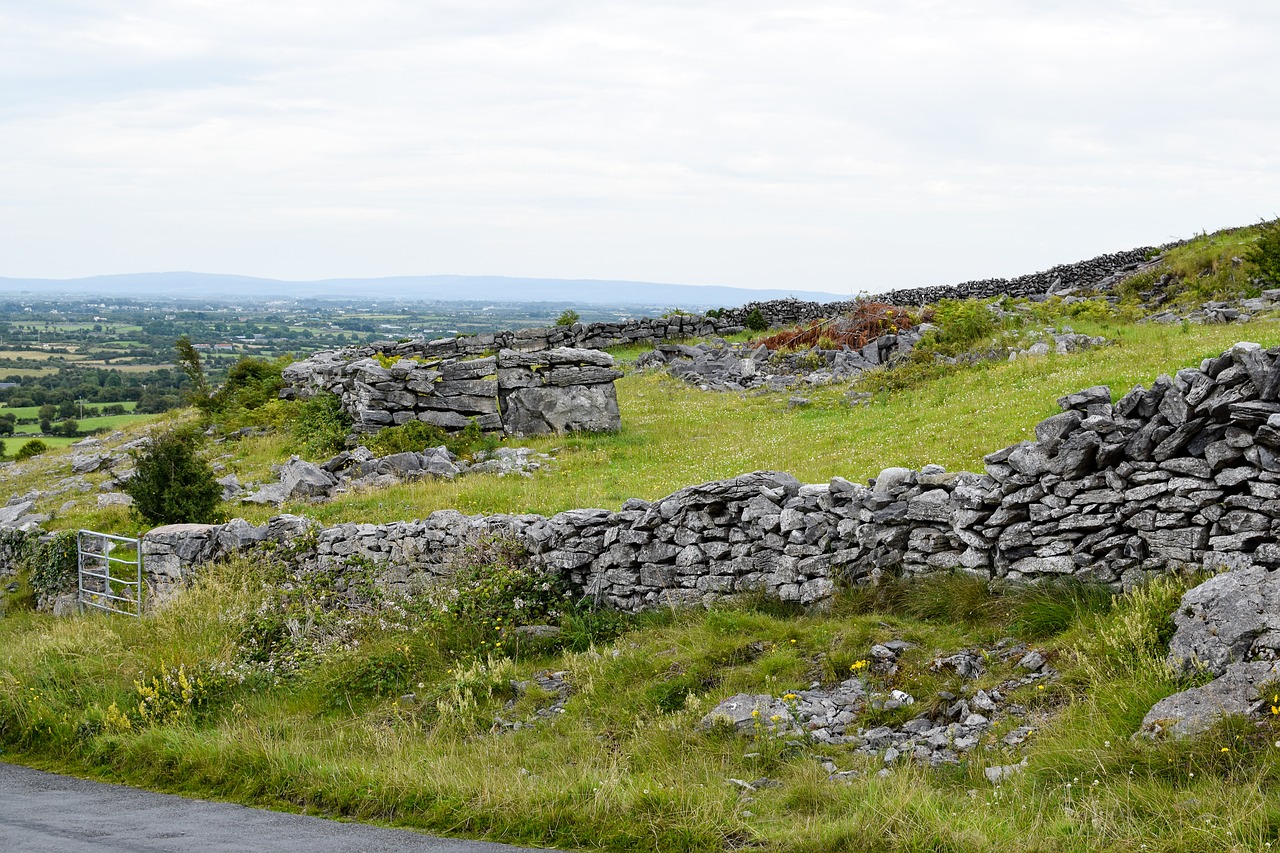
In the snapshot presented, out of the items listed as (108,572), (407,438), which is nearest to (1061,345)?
(407,438)

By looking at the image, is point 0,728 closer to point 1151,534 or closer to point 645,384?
point 1151,534

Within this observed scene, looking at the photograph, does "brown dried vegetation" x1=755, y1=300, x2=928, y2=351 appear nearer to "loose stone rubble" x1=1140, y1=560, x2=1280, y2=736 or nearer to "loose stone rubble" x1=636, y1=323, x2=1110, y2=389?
"loose stone rubble" x1=636, y1=323, x2=1110, y2=389

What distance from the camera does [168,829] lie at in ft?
24.7

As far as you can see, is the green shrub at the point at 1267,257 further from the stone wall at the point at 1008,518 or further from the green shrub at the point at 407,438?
the green shrub at the point at 407,438

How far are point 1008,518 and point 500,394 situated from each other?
15293 millimetres

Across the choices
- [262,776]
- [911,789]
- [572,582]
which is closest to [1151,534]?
[911,789]

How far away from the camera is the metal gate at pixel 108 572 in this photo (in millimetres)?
14328

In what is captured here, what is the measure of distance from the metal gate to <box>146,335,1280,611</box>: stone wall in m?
5.07

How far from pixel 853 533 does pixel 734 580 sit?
56.8 inches

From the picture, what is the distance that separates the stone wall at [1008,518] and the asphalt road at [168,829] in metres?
4.35

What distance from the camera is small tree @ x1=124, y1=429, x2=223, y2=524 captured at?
53.0 feet

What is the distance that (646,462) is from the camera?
18656 mm

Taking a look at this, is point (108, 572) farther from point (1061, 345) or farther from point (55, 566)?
point (1061, 345)

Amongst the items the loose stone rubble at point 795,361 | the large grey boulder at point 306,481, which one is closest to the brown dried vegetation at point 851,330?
the loose stone rubble at point 795,361
